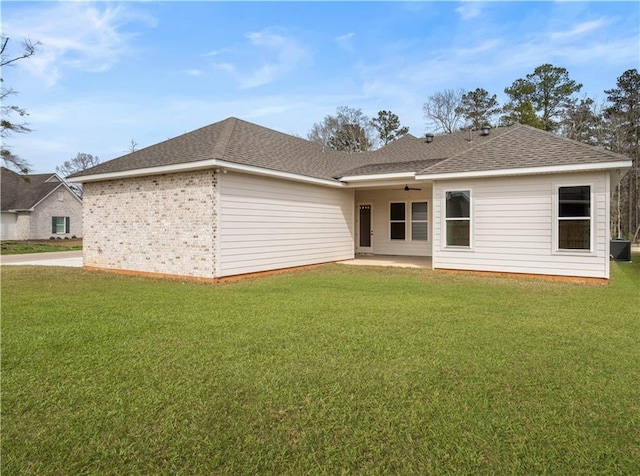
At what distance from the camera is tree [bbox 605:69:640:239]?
27531mm

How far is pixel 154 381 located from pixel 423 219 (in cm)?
1291

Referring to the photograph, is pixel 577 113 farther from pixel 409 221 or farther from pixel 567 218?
pixel 567 218

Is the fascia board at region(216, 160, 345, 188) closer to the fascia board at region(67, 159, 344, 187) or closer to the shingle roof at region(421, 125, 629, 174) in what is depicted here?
the fascia board at region(67, 159, 344, 187)

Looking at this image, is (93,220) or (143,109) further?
(143,109)

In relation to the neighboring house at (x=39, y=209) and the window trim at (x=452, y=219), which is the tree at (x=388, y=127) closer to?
the neighboring house at (x=39, y=209)

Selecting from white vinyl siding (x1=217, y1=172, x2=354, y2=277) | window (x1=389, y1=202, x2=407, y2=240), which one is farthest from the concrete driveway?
window (x1=389, y1=202, x2=407, y2=240)

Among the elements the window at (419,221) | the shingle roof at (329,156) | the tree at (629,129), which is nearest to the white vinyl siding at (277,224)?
the shingle roof at (329,156)

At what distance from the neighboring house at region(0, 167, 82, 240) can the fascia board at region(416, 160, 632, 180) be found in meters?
28.6

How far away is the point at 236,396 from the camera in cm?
321

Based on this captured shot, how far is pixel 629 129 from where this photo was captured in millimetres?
27641

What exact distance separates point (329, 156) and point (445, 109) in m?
21.6

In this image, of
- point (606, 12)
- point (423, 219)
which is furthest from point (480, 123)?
point (606, 12)

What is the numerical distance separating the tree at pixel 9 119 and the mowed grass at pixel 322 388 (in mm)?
19928

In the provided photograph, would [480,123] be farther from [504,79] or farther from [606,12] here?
[606,12]
